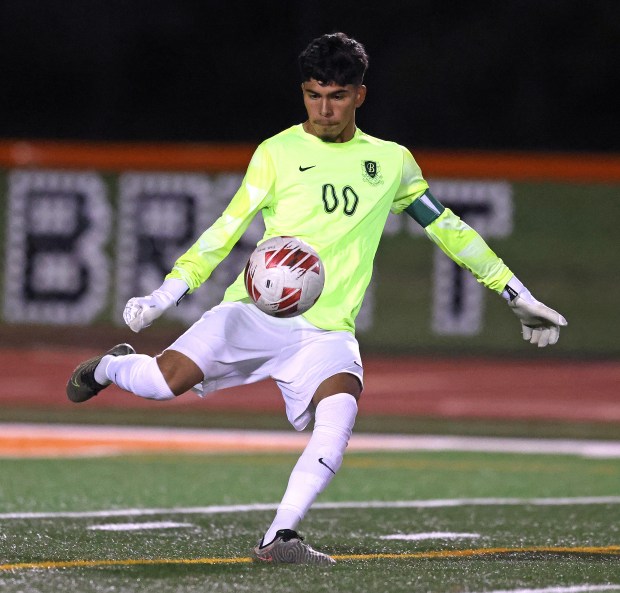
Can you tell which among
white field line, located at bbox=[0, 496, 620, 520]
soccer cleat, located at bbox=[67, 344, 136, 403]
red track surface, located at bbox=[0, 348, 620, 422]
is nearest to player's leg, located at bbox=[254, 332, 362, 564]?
soccer cleat, located at bbox=[67, 344, 136, 403]

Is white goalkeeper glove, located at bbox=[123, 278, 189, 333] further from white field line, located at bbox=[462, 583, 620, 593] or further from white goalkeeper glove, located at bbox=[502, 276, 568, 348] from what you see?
white field line, located at bbox=[462, 583, 620, 593]

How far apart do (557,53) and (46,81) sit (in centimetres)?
1008

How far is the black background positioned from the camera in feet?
94.2

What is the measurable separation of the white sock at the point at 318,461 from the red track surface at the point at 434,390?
31.8ft

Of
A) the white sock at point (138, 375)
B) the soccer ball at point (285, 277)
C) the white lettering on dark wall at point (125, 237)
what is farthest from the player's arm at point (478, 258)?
the white lettering on dark wall at point (125, 237)

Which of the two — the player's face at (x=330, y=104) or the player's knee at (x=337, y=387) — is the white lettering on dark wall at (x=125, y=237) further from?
the player's knee at (x=337, y=387)

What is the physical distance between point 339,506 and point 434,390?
937 centimetres

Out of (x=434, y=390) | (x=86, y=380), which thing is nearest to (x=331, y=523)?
(x=86, y=380)

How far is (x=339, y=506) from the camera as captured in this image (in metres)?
9.71

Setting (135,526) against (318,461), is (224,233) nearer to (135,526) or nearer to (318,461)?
(318,461)

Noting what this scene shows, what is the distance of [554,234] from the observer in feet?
65.9

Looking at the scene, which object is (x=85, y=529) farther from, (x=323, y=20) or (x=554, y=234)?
(x=323, y=20)

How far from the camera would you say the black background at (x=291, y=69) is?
28.7 metres

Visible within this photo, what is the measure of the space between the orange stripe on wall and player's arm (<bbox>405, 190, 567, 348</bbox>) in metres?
12.4
